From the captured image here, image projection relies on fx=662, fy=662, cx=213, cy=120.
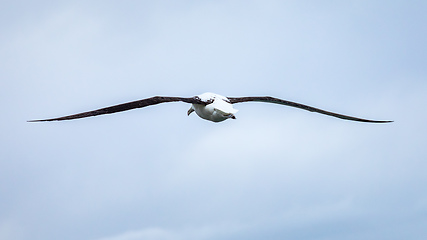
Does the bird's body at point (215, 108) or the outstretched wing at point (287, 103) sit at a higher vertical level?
the outstretched wing at point (287, 103)

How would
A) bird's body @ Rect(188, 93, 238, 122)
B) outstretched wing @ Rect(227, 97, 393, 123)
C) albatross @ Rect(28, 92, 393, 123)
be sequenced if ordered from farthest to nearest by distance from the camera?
outstretched wing @ Rect(227, 97, 393, 123), bird's body @ Rect(188, 93, 238, 122), albatross @ Rect(28, 92, 393, 123)

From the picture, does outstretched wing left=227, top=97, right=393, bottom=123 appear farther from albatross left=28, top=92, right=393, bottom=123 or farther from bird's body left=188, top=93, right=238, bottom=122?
bird's body left=188, top=93, right=238, bottom=122

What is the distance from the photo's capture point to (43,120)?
80.7 ft

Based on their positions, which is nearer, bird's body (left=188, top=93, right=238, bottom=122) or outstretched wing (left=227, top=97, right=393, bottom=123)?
bird's body (left=188, top=93, right=238, bottom=122)

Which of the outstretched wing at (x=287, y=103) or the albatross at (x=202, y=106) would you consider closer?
the albatross at (x=202, y=106)

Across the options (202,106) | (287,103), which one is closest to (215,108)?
(202,106)

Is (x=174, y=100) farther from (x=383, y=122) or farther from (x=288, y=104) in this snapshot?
(x=383, y=122)

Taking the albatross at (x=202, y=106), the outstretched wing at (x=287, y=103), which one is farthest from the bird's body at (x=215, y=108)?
the outstretched wing at (x=287, y=103)

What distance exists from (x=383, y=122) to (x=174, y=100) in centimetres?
1038

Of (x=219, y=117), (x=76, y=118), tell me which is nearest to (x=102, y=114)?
(x=76, y=118)

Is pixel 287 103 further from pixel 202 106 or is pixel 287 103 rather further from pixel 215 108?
pixel 215 108

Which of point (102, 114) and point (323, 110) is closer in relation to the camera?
point (102, 114)

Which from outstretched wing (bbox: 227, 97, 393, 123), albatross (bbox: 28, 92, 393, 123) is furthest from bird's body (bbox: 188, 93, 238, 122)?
outstretched wing (bbox: 227, 97, 393, 123)

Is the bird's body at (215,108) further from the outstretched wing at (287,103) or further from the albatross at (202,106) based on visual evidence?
the outstretched wing at (287,103)
